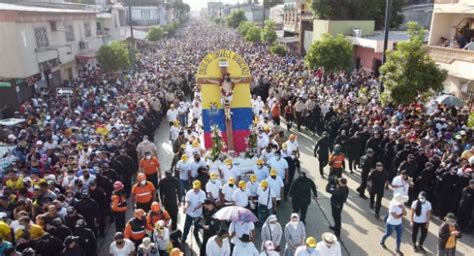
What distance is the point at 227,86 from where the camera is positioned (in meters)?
14.0

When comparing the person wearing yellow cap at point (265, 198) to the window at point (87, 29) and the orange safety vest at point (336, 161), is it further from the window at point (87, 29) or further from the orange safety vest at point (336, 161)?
the window at point (87, 29)

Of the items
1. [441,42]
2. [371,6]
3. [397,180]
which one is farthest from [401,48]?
A: [371,6]

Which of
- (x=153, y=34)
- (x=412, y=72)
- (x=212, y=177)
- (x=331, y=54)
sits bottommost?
(x=212, y=177)

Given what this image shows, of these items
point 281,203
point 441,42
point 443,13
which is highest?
point 443,13

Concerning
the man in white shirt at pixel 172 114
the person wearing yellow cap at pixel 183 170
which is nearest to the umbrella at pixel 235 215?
the person wearing yellow cap at pixel 183 170

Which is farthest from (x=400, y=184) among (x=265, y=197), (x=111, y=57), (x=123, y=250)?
(x=111, y=57)

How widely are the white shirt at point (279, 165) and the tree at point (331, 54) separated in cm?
→ 1339

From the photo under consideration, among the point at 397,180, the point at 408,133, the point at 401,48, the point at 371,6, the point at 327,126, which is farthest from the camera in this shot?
the point at 371,6

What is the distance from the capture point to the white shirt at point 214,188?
8.90m

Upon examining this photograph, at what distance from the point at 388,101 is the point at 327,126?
2.37m

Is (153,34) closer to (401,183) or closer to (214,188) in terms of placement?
(214,188)

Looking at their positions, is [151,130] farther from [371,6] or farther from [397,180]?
[371,6]

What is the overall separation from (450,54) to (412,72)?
5.71 meters

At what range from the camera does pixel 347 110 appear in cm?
1534
